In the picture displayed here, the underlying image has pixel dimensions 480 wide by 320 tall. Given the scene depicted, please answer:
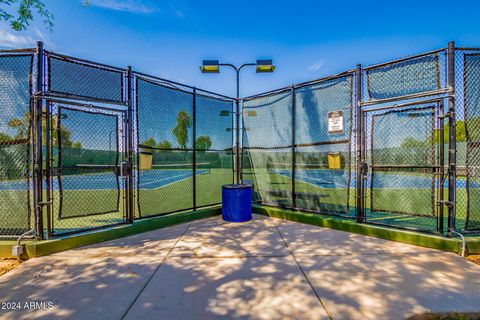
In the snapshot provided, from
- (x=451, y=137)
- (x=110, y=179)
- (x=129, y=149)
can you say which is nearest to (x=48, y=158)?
(x=129, y=149)

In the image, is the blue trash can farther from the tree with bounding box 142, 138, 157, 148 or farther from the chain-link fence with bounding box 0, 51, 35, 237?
the chain-link fence with bounding box 0, 51, 35, 237

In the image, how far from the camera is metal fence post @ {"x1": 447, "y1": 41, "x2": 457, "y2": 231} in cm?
375

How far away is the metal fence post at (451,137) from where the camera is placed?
3750 millimetres

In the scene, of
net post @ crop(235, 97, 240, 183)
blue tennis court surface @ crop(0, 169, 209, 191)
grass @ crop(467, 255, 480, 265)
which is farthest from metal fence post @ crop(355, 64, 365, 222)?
blue tennis court surface @ crop(0, 169, 209, 191)

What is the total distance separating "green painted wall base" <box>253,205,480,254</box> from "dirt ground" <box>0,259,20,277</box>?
16.1ft

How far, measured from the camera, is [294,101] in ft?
19.0

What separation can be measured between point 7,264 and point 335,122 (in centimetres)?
618

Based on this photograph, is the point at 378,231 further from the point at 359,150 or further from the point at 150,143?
the point at 150,143

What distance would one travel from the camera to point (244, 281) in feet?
9.24

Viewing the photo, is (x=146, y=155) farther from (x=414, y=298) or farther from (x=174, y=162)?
(x=414, y=298)

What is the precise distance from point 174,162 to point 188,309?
3.82 metres

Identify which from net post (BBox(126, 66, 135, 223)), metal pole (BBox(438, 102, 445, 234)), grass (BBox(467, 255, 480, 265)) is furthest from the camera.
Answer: net post (BBox(126, 66, 135, 223))

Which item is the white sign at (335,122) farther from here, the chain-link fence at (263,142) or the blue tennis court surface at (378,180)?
the blue tennis court surface at (378,180)

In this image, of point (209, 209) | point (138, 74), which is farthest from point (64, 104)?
point (209, 209)
